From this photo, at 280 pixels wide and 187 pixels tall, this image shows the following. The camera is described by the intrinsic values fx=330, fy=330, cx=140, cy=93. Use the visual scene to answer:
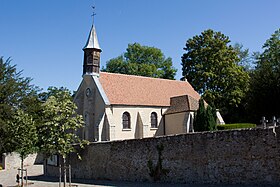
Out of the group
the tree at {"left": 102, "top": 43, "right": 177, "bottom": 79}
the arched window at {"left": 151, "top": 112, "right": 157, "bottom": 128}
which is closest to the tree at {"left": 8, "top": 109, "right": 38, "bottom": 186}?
the arched window at {"left": 151, "top": 112, "right": 157, "bottom": 128}

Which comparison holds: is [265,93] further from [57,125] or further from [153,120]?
[57,125]

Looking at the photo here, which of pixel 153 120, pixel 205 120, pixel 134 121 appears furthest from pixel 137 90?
pixel 205 120

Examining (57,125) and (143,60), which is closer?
(57,125)

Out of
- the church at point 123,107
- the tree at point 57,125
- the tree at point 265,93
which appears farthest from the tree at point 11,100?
the tree at point 265,93

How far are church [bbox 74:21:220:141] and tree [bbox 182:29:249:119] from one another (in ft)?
25.8

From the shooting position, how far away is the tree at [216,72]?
4509 cm

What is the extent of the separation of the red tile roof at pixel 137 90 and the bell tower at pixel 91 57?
1181mm

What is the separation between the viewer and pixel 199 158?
17.1m

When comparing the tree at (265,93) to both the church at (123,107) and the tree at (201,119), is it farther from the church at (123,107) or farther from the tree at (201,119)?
the tree at (201,119)

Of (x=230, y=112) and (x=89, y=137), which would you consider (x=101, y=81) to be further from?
(x=230, y=112)

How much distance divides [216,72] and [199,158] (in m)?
30.7

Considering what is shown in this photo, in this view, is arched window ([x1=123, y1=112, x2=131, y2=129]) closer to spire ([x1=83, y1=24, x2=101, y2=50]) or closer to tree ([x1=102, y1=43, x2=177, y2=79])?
spire ([x1=83, y1=24, x2=101, y2=50])

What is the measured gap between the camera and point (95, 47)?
127 ft

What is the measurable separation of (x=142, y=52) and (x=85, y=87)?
22988 mm
